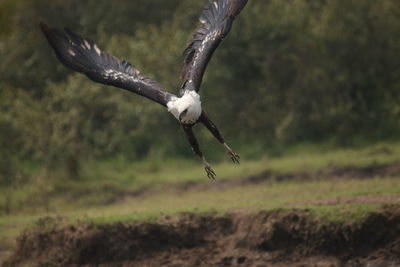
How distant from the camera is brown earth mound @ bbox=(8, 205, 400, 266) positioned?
38.1ft

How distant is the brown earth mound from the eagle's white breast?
2435mm

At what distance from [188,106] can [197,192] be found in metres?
6.24

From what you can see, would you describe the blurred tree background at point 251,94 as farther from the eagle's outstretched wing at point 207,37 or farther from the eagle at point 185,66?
the eagle's outstretched wing at point 207,37

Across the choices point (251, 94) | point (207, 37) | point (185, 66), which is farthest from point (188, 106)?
point (251, 94)

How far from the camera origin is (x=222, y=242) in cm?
1232

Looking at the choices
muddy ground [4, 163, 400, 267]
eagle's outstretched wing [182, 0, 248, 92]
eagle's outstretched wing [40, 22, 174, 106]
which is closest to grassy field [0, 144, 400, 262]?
muddy ground [4, 163, 400, 267]

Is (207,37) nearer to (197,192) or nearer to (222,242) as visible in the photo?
(222,242)

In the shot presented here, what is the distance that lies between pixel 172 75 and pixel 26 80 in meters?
5.92

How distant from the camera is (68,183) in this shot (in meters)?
18.1

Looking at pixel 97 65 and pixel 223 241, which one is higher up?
pixel 97 65

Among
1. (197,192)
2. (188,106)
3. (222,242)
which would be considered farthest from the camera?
(197,192)

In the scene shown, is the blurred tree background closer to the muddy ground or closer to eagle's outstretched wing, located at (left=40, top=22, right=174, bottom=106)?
the muddy ground

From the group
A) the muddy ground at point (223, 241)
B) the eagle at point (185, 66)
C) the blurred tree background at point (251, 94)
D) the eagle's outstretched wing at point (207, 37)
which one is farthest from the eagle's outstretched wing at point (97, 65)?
the blurred tree background at point (251, 94)

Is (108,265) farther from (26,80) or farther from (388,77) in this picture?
(26,80)
